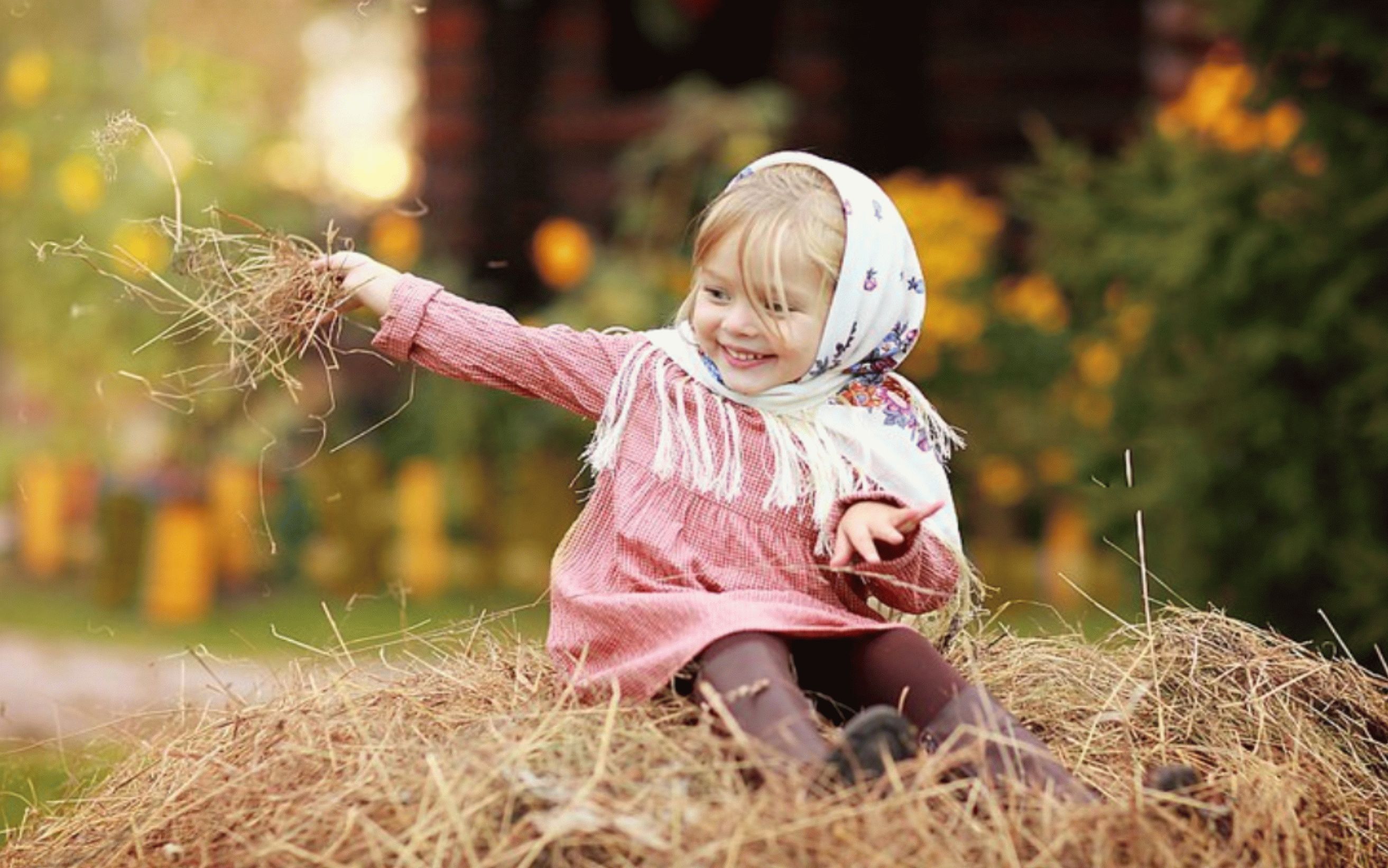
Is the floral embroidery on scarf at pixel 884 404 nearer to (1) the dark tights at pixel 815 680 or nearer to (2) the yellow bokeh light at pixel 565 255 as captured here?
(1) the dark tights at pixel 815 680

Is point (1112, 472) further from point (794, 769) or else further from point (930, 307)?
point (794, 769)

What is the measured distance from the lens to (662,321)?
779 centimetres

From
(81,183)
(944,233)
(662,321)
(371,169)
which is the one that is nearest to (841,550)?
(662,321)

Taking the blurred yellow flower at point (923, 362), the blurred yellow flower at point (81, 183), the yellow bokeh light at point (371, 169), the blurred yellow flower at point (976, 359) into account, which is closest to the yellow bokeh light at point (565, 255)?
the blurred yellow flower at point (923, 362)

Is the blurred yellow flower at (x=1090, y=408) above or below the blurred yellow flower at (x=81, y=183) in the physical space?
below

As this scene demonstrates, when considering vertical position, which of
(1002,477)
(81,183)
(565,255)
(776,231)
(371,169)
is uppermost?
(776,231)

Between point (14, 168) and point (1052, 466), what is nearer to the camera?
point (1052, 466)

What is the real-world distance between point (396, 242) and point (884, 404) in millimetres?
5626

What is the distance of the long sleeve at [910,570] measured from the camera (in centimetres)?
298

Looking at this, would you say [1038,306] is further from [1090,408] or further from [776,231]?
[776,231]

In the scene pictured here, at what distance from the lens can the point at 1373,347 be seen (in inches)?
209

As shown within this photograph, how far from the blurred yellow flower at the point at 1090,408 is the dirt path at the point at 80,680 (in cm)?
283

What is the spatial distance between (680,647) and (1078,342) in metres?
4.43

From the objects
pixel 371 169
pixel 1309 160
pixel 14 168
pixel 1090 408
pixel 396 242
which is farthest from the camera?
pixel 371 169
